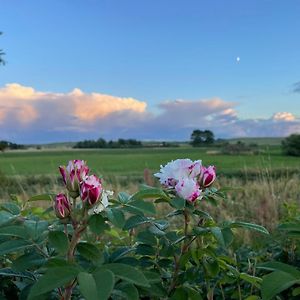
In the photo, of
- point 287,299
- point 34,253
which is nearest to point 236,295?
point 287,299

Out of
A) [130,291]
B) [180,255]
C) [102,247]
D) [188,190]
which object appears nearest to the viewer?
[130,291]

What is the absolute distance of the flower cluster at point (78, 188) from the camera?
1.31 meters

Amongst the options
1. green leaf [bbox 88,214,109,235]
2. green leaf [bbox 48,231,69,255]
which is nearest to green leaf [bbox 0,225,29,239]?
green leaf [bbox 48,231,69,255]

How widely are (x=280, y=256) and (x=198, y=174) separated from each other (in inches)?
66.9

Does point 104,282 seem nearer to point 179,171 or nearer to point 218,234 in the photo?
point 218,234

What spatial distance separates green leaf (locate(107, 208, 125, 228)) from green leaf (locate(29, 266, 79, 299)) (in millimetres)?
194

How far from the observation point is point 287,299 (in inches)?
101

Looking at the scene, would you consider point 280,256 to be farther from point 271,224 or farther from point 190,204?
point 271,224

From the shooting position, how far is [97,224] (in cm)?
134

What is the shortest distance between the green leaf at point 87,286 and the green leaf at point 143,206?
347 millimetres

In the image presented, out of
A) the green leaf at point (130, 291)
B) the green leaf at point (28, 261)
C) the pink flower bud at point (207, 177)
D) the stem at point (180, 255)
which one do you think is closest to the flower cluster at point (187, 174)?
the pink flower bud at point (207, 177)

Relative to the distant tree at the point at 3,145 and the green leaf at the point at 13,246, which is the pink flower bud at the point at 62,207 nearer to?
the green leaf at the point at 13,246

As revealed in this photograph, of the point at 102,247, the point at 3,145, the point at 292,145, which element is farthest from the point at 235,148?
the point at 102,247

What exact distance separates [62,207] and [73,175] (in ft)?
0.32
